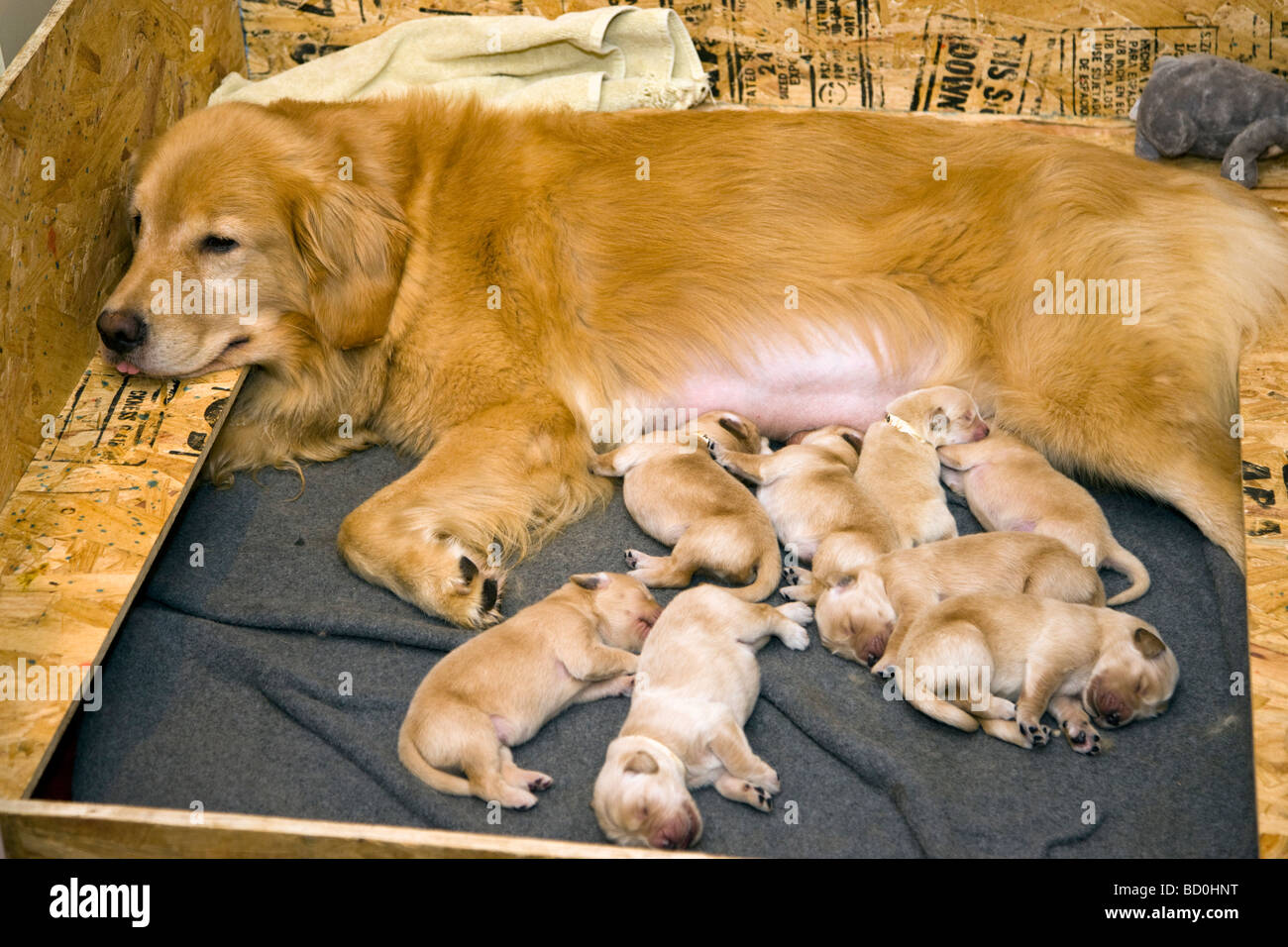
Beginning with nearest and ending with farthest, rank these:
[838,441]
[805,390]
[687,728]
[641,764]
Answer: [641,764], [687,728], [838,441], [805,390]

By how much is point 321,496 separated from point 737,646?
137 cm

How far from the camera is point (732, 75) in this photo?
3973mm

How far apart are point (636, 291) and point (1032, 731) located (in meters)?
1.51

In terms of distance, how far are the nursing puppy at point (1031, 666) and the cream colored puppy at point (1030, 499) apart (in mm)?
320

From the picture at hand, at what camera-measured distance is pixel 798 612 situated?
2.74 m

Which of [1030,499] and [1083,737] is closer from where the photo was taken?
[1083,737]

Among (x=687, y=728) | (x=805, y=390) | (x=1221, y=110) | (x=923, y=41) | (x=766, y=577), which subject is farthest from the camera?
(x=923, y=41)

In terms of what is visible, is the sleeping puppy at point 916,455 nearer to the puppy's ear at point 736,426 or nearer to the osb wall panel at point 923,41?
the puppy's ear at point 736,426

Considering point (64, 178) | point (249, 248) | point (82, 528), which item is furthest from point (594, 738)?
point (64, 178)

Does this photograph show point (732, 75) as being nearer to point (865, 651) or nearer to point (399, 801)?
point (865, 651)

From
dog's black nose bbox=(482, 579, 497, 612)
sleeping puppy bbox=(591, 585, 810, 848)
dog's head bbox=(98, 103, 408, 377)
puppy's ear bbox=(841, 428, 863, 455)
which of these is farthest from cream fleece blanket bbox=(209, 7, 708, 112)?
sleeping puppy bbox=(591, 585, 810, 848)

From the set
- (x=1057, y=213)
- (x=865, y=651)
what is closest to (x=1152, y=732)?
(x=865, y=651)

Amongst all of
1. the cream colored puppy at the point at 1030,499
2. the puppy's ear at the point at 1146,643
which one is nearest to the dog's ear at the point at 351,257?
the cream colored puppy at the point at 1030,499

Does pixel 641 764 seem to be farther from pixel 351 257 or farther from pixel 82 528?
pixel 351 257
